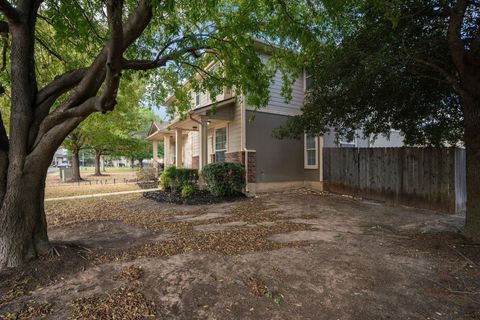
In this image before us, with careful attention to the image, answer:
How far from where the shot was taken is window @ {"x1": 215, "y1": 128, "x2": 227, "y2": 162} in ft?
39.3

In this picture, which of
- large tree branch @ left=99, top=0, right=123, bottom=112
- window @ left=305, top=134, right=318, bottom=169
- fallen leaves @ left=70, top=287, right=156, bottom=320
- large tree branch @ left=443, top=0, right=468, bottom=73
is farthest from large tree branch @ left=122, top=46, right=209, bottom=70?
window @ left=305, top=134, right=318, bottom=169

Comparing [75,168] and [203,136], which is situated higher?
[203,136]

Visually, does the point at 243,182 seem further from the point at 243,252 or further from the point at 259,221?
the point at 243,252

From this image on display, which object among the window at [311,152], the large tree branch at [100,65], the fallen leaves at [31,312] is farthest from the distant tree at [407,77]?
the fallen leaves at [31,312]

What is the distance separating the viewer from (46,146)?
344 cm

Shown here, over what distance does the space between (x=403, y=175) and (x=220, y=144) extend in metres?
7.71

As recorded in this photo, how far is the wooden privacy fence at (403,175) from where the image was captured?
704 cm

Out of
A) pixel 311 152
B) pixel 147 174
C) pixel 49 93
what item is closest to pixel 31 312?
pixel 49 93

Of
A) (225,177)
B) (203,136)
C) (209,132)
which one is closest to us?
(225,177)

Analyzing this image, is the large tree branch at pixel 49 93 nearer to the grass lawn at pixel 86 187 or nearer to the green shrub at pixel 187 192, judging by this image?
the green shrub at pixel 187 192

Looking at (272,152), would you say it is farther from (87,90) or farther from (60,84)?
(60,84)

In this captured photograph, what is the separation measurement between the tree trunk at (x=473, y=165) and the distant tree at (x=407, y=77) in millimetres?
13

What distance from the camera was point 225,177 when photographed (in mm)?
9383

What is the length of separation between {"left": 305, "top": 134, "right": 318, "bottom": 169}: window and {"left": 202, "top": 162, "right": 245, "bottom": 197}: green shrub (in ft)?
12.1
